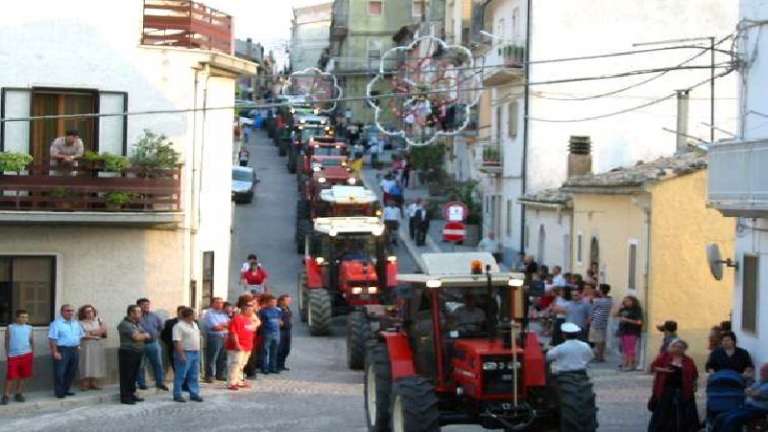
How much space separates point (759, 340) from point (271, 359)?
9925mm

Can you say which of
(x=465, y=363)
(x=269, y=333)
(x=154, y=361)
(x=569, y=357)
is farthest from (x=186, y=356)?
(x=569, y=357)

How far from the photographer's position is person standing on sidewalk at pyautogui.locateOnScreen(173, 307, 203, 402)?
24219mm

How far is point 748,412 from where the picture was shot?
17.8 metres

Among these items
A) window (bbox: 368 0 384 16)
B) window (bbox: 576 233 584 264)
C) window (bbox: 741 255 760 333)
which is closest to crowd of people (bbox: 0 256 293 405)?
window (bbox: 741 255 760 333)

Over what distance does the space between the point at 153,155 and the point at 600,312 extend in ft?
29.6

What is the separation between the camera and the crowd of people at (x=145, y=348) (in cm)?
2405

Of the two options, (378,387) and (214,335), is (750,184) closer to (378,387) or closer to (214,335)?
(378,387)

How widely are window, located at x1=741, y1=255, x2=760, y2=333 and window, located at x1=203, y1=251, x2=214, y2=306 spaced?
1089 cm

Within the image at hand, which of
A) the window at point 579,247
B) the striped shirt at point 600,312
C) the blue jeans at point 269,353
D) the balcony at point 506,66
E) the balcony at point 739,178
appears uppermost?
the balcony at point 506,66

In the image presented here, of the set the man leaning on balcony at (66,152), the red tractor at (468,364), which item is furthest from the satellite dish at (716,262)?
the man leaning on balcony at (66,152)

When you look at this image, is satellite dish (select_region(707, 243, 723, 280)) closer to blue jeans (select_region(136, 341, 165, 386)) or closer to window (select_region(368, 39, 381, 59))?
blue jeans (select_region(136, 341, 165, 386))

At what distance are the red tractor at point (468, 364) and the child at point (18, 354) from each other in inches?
271

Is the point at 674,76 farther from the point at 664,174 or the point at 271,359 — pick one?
the point at 271,359

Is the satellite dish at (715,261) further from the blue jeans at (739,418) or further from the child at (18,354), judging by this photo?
the child at (18,354)
